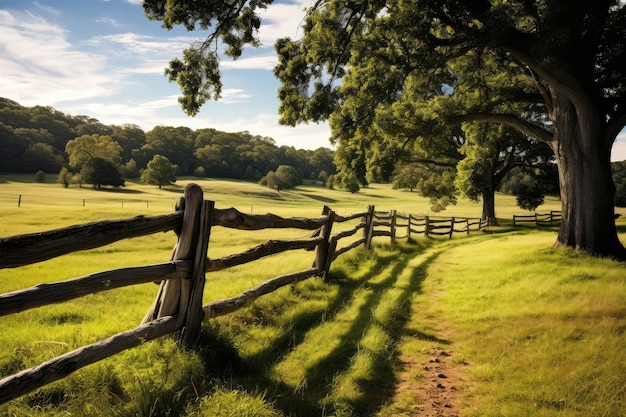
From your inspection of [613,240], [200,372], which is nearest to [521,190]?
→ [613,240]

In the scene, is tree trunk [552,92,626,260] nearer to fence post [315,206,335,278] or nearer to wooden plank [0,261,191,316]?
fence post [315,206,335,278]

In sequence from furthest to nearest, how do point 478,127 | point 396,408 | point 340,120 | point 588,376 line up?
point 478,127 < point 340,120 < point 588,376 < point 396,408

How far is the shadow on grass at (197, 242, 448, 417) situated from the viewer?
3.40 m

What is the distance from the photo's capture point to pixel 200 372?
3.58m

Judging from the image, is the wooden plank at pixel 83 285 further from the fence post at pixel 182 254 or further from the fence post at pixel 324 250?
the fence post at pixel 324 250

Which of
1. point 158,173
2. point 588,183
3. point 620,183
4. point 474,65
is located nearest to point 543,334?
point 588,183

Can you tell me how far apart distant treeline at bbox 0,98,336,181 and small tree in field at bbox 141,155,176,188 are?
57.7ft

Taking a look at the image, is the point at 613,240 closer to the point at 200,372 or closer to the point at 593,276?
the point at 593,276

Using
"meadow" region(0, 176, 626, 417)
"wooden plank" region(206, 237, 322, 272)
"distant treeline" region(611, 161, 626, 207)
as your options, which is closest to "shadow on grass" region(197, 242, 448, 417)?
"meadow" region(0, 176, 626, 417)

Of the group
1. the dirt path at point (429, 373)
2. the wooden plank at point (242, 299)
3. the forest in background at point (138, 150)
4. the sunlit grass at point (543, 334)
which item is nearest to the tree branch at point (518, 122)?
the sunlit grass at point (543, 334)

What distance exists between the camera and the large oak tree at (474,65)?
29.2ft

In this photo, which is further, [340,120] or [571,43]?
[340,120]

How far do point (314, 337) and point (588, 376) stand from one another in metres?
3.09

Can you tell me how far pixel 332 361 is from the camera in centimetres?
438
